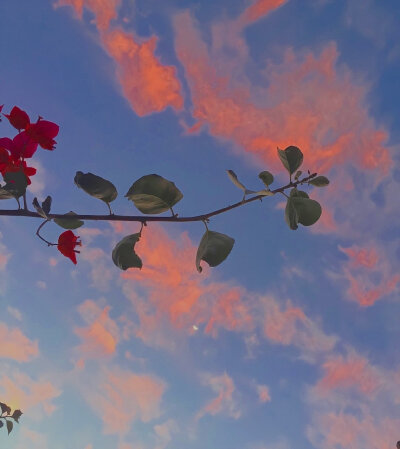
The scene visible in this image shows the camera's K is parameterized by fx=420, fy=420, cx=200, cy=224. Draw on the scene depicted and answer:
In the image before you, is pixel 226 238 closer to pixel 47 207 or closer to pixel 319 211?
pixel 319 211

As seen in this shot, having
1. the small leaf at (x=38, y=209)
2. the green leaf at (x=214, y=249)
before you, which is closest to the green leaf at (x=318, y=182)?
the green leaf at (x=214, y=249)

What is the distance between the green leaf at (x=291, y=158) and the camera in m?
2.15

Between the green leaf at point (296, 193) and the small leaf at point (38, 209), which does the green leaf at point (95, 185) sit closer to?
the small leaf at point (38, 209)

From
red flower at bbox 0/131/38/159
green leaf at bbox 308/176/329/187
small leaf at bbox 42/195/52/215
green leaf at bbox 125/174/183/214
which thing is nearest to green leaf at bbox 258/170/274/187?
green leaf at bbox 308/176/329/187

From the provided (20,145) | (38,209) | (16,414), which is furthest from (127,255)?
(16,414)

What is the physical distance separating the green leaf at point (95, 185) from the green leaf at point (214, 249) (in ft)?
1.62

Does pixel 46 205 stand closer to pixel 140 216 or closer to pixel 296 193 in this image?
pixel 140 216

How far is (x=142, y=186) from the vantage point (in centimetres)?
183

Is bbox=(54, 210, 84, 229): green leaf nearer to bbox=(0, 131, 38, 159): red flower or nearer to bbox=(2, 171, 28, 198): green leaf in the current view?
bbox=(2, 171, 28, 198): green leaf

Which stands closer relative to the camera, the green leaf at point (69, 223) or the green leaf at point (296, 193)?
the green leaf at point (69, 223)

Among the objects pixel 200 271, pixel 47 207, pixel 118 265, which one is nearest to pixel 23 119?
pixel 47 207

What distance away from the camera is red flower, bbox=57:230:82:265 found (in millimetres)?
2229

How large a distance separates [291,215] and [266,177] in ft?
0.80

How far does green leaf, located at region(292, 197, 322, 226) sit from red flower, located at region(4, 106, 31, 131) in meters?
1.45
